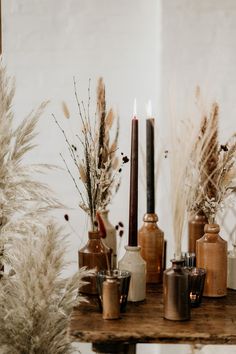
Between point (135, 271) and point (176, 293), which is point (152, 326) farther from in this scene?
point (135, 271)

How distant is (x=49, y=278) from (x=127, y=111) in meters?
1.26

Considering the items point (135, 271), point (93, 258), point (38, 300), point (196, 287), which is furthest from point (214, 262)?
point (38, 300)

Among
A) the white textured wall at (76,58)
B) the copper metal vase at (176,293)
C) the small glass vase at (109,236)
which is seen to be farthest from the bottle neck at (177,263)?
the white textured wall at (76,58)

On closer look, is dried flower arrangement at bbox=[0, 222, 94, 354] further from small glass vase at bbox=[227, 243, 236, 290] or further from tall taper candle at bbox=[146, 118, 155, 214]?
small glass vase at bbox=[227, 243, 236, 290]

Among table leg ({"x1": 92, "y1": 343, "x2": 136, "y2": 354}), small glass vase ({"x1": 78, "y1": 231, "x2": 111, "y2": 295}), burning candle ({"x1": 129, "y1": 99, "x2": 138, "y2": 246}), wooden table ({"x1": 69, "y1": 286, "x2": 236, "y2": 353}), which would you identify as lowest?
table leg ({"x1": 92, "y1": 343, "x2": 136, "y2": 354})

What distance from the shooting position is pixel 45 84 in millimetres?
2705

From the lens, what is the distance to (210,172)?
1.82 meters

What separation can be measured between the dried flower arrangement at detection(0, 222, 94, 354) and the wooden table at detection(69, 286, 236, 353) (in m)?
0.08

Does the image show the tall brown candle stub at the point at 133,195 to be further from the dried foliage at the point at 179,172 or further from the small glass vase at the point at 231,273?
the small glass vase at the point at 231,273

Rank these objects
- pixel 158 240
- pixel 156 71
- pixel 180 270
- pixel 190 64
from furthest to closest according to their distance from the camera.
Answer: pixel 156 71 → pixel 190 64 → pixel 158 240 → pixel 180 270

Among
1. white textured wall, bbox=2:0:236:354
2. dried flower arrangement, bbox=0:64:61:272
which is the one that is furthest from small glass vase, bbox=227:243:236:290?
white textured wall, bbox=2:0:236:354

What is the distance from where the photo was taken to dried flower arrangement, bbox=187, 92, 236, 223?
1.74m

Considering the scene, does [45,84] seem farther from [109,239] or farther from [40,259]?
[40,259]

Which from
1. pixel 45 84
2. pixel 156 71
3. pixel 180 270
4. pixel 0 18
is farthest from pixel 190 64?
pixel 180 270
